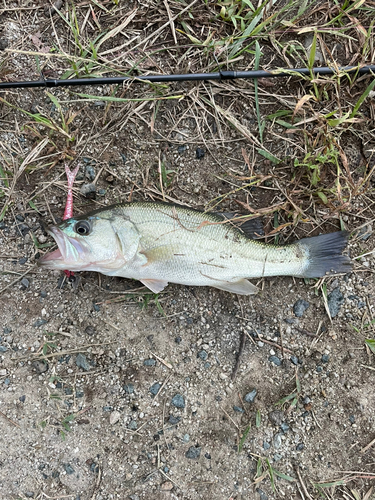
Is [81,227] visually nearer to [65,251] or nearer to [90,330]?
[65,251]

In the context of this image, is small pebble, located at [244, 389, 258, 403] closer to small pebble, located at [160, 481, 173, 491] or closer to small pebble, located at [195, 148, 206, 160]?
small pebble, located at [160, 481, 173, 491]

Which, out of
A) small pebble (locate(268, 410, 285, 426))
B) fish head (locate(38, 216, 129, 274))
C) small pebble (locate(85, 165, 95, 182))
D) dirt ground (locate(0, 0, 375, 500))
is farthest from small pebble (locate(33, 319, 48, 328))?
small pebble (locate(268, 410, 285, 426))

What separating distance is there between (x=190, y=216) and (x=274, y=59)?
1.75 metres

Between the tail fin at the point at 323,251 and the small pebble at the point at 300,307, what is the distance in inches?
12.2

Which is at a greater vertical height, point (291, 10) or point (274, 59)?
point (291, 10)

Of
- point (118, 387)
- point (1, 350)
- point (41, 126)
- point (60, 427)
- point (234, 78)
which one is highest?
point (234, 78)

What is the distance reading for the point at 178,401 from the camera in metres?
3.17

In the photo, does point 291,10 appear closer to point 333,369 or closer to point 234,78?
point 234,78

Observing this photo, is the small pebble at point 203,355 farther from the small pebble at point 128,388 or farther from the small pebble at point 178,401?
the small pebble at point 128,388

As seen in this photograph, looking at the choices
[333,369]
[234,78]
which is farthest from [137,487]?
[234,78]

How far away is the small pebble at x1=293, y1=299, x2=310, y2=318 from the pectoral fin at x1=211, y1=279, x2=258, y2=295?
50 cm

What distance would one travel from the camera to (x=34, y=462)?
10.3 ft

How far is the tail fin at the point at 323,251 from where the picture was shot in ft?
10.2

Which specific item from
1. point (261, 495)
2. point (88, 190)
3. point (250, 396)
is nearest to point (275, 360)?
point (250, 396)
